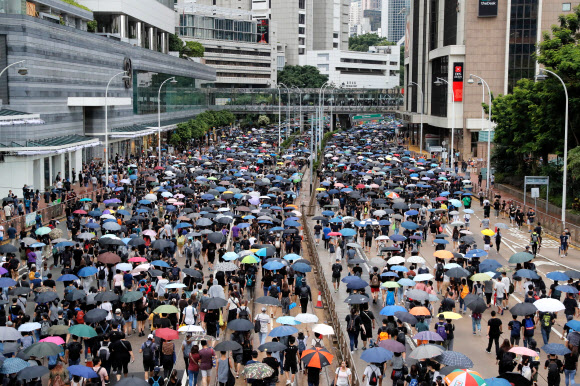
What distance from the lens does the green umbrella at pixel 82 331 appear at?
18094mm

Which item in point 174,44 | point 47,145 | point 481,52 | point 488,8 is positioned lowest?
point 47,145

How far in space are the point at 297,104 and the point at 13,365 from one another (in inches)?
4956

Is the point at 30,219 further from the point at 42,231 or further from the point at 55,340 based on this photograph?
the point at 55,340

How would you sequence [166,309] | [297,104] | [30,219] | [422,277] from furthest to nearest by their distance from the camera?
[297,104]
[30,219]
[422,277]
[166,309]

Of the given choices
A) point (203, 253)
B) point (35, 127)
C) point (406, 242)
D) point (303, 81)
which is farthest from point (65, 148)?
point (303, 81)

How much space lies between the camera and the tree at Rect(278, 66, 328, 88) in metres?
173

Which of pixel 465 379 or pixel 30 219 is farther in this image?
pixel 30 219

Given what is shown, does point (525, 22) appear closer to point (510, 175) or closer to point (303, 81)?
point (510, 175)

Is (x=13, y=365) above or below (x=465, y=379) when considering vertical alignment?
below

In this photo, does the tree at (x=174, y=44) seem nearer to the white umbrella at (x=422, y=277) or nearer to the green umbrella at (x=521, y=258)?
the green umbrella at (x=521, y=258)

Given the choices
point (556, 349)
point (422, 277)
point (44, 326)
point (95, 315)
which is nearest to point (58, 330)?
point (95, 315)

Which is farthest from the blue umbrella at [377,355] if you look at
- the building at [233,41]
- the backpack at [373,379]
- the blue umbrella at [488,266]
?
the building at [233,41]

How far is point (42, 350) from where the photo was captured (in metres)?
16.5

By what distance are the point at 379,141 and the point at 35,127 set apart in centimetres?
5055
